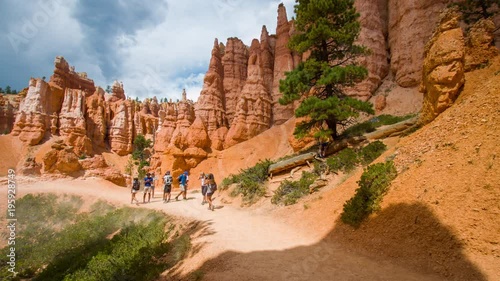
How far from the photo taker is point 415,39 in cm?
2794

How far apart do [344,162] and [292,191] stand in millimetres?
3171

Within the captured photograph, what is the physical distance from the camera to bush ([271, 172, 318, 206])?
11297 mm

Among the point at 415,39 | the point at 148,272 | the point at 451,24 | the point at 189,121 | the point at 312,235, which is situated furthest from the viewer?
the point at 189,121

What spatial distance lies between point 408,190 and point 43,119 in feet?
177

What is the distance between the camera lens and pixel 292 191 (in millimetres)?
11836

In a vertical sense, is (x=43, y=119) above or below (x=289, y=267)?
above

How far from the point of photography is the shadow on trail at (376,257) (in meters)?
4.71

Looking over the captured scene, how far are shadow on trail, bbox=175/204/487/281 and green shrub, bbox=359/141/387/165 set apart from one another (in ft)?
18.5

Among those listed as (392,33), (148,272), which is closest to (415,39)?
(392,33)

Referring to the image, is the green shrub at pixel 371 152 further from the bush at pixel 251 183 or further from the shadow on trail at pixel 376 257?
the shadow on trail at pixel 376 257

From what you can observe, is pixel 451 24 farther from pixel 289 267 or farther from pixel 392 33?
pixel 392 33

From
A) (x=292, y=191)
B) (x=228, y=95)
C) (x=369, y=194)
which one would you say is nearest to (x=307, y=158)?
(x=292, y=191)

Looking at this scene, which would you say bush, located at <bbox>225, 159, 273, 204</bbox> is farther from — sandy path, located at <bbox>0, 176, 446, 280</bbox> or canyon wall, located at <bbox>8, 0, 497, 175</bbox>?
canyon wall, located at <bbox>8, 0, 497, 175</bbox>

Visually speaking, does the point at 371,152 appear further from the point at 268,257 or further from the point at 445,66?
the point at 268,257
